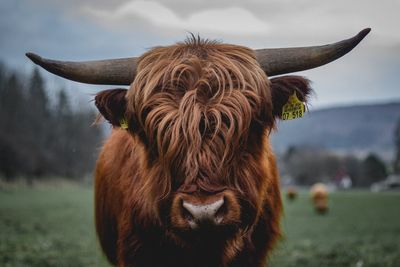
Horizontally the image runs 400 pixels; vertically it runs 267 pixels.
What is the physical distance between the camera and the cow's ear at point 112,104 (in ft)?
13.4

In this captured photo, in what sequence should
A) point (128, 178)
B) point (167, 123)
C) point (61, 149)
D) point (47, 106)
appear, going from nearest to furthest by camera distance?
point (167, 123), point (128, 178), point (47, 106), point (61, 149)

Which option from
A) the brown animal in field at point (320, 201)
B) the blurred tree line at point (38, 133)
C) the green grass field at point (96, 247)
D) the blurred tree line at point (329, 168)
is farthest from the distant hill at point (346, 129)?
the green grass field at point (96, 247)

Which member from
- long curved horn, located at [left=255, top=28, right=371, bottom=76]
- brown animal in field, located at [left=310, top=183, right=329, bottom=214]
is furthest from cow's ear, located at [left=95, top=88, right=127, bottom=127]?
brown animal in field, located at [left=310, top=183, right=329, bottom=214]

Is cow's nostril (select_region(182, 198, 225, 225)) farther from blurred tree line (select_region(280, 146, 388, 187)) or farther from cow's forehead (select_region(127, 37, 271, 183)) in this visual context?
blurred tree line (select_region(280, 146, 388, 187))

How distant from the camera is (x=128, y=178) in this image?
15.1 ft

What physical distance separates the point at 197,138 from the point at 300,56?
1165 millimetres

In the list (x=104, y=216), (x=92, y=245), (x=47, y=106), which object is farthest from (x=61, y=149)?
(x=104, y=216)

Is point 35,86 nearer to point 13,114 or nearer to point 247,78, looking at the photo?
point 13,114

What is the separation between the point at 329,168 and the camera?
86.7 metres

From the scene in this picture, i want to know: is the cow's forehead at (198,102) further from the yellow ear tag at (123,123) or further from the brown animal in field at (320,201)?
the brown animal in field at (320,201)

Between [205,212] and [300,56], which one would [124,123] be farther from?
[300,56]

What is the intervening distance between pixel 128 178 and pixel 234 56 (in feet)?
4.57

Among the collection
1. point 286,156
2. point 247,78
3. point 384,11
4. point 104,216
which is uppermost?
point 384,11

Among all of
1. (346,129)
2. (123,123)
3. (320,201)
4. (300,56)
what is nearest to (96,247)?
(123,123)
